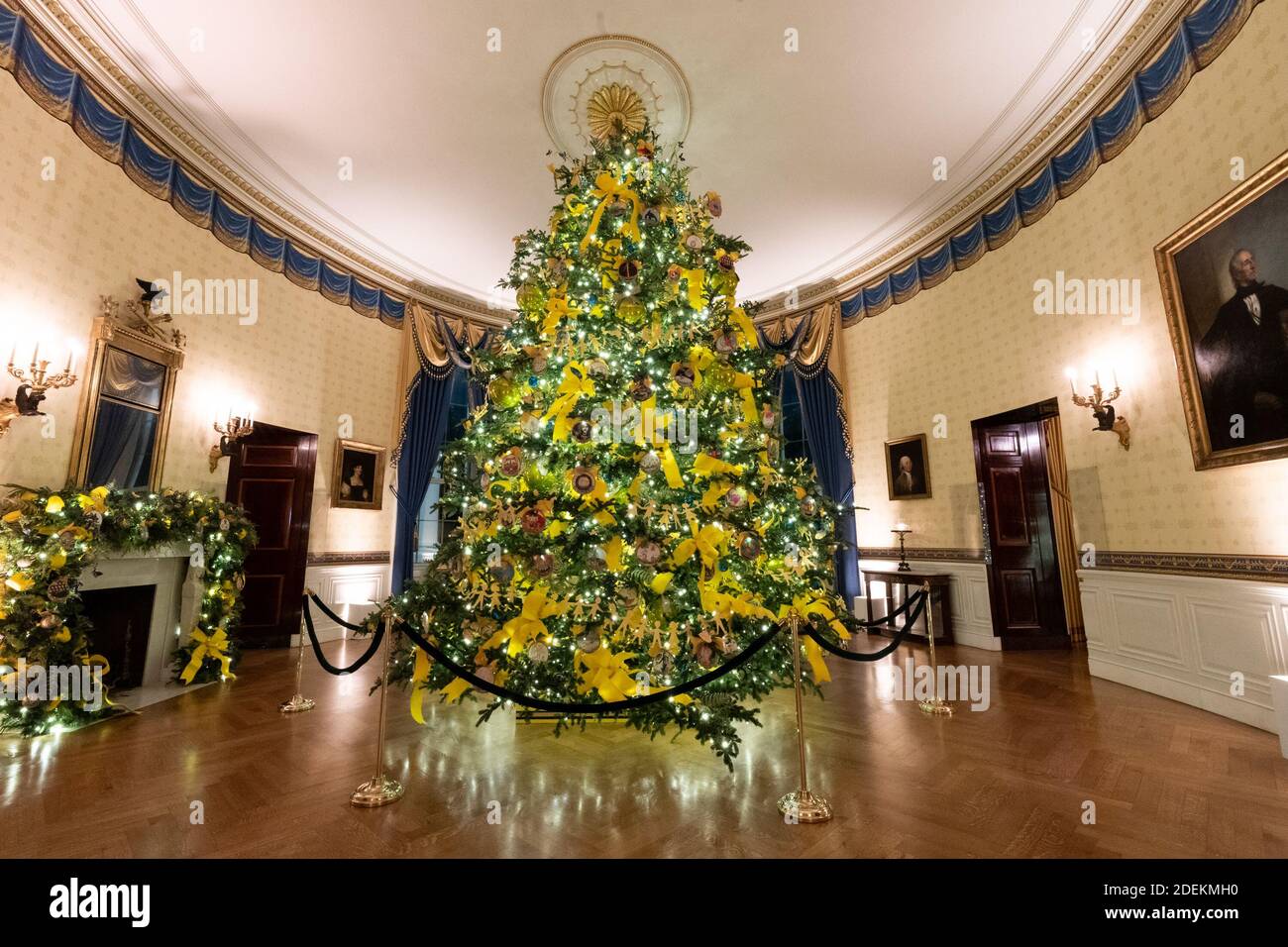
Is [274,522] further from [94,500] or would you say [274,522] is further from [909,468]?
[909,468]

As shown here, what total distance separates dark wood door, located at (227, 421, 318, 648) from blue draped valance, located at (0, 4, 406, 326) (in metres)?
2.12

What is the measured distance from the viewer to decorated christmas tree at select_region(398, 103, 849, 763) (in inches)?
134

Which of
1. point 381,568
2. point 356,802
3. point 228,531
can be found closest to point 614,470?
point 356,802

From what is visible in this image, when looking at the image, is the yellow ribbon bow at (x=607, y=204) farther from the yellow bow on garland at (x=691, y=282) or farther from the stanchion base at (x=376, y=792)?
the stanchion base at (x=376, y=792)

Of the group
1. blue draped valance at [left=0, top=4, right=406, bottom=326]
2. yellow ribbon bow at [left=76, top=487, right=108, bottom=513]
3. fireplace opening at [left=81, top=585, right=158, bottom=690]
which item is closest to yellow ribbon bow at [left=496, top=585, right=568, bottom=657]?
yellow ribbon bow at [left=76, top=487, right=108, bottom=513]

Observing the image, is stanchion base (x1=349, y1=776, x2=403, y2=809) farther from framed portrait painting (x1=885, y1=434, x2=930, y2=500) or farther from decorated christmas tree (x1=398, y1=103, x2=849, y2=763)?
framed portrait painting (x1=885, y1=434, x2=930, y2=500)

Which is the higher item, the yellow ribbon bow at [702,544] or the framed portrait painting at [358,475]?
the framed portrait painting at [358,475]

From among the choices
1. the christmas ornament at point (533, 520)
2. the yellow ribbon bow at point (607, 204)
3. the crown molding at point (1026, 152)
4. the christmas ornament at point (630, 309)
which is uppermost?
the crown molding at point (1026, 152)

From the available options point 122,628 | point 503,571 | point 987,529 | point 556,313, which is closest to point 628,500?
point 503,571

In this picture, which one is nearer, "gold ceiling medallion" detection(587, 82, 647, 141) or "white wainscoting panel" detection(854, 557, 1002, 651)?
"gold ceiling medallion" detection(587, 82, 647, 141)

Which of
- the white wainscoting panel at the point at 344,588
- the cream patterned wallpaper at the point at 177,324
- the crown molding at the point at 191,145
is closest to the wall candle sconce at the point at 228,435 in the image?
the cream patterned wallpaper at the point at 177,324

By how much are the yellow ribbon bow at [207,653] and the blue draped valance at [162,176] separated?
169 inches

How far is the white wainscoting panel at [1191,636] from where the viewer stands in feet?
11.9
